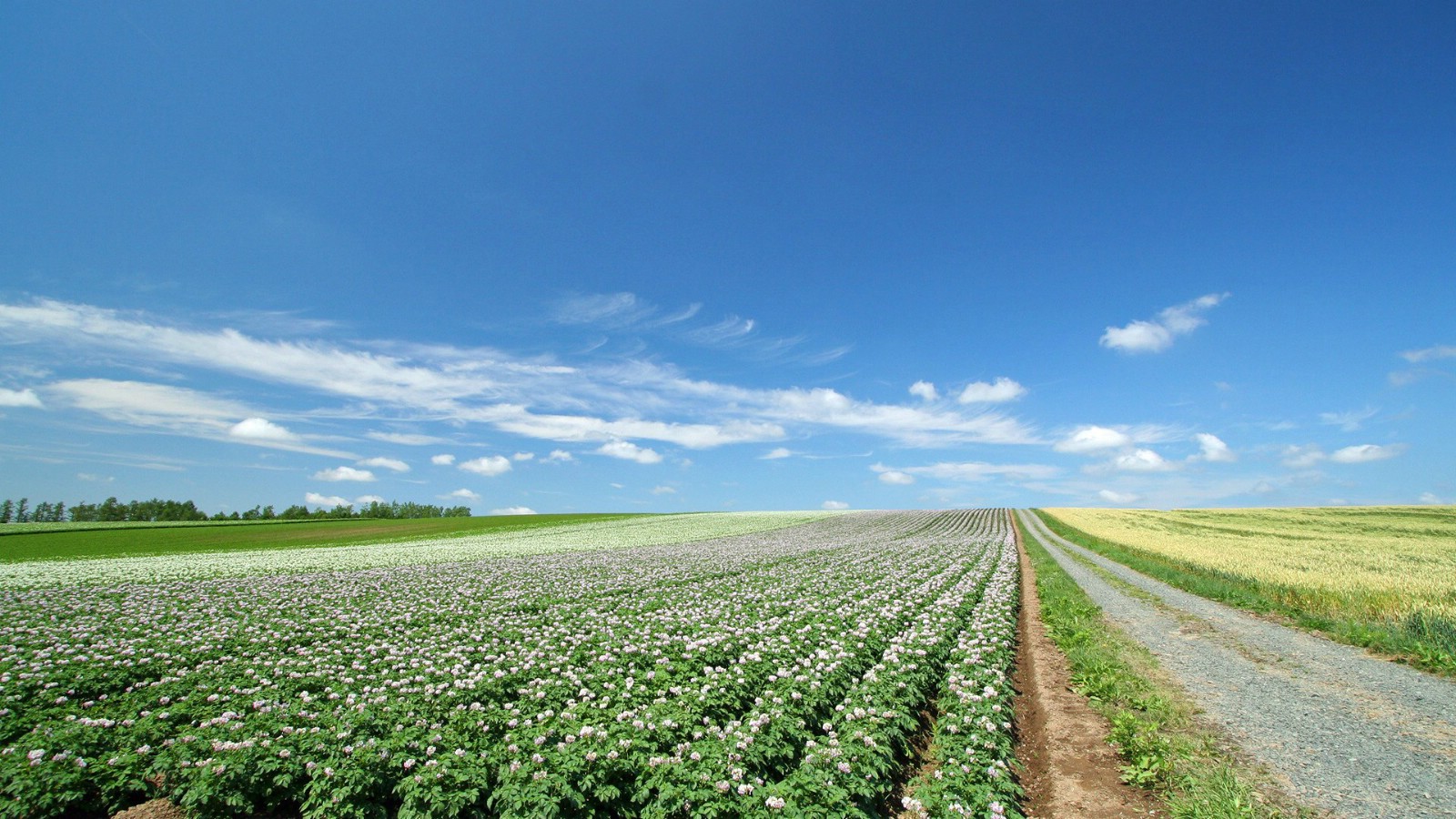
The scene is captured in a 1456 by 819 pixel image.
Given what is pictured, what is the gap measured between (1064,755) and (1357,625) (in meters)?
14.8

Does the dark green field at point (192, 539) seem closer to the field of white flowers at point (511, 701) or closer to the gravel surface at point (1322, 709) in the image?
the field of white flowers at point (511, 701)

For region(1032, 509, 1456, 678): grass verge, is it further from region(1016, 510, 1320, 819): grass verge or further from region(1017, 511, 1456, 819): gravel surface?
region(1016, 510, 1320, 819): grass verge

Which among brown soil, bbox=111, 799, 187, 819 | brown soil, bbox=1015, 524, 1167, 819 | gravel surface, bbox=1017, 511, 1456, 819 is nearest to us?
brown soil, bbox=111, 799, 187, 819

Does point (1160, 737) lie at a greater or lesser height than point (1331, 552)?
lesser

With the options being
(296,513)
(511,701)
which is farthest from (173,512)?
(511,701)

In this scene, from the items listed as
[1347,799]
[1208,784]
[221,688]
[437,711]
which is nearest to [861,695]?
[1208,784]

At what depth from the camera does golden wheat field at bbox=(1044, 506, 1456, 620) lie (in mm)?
19203

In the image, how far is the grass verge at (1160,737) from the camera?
24.1 ft

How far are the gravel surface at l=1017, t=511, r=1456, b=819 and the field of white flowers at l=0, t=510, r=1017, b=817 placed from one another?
153 inches

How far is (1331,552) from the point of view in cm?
3419

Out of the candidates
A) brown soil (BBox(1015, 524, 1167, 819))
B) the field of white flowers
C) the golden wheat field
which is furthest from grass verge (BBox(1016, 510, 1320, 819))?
the golden wheat field

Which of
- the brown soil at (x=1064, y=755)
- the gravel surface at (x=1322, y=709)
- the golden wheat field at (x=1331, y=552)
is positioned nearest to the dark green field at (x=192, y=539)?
the brown soil at (x=1064, y=755)

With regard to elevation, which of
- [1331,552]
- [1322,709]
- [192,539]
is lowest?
[1322,709]

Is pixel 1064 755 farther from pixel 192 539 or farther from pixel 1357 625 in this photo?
pixel 192 539
